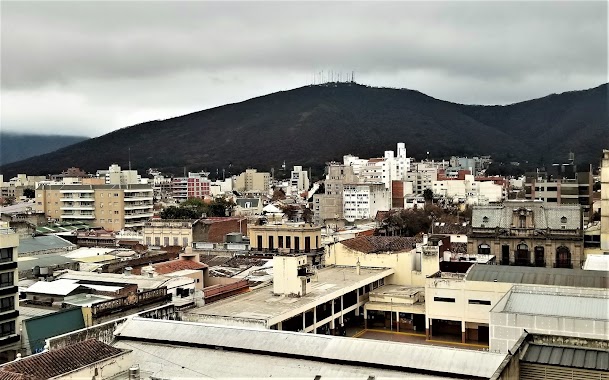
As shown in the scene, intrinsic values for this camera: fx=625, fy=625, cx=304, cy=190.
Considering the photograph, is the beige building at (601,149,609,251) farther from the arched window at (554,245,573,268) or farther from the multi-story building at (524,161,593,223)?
the multi-story building at (524,161,593,223)

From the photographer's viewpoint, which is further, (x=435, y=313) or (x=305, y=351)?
(x=435, y=313)

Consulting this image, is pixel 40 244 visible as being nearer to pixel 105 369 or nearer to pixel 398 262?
pixel 398 262

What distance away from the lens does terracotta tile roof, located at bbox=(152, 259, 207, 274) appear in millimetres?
38938

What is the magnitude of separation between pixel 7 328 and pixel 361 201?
77.4 metres

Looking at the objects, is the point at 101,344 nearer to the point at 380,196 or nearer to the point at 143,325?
the point at 143,325

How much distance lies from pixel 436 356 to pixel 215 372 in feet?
27.2

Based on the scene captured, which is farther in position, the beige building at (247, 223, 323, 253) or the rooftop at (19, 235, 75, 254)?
the beige building at (247, 223, 323, 253)

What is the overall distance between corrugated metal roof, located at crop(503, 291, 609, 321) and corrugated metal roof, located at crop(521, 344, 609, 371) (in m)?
9.30

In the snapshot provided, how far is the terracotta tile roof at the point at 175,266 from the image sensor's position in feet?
128

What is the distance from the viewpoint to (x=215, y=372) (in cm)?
2372

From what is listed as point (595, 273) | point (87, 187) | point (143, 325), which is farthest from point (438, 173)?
point (143, 325)

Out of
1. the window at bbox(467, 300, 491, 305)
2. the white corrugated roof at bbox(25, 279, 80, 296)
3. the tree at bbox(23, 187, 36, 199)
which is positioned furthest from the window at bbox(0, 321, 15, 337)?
the tree at bbox(23, 187, 36, 199)

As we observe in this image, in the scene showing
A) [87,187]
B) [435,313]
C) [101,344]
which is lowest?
[435,313]

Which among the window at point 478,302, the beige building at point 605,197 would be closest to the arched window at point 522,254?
the beige building at point 605,197
